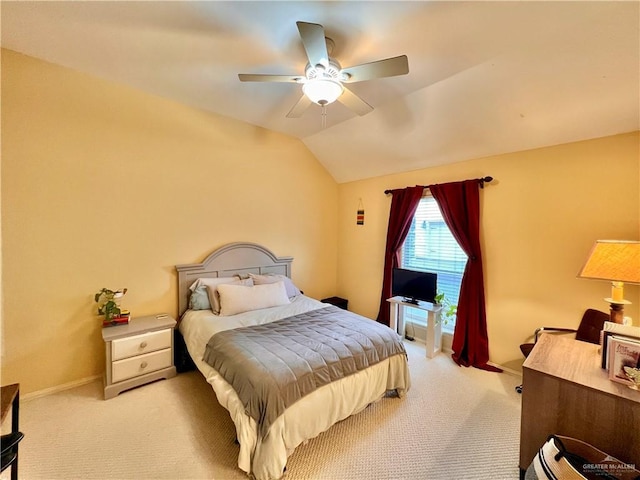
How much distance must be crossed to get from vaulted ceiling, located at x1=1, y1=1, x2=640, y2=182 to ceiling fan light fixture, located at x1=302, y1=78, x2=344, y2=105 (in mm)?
397

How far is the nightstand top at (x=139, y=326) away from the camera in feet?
7.66

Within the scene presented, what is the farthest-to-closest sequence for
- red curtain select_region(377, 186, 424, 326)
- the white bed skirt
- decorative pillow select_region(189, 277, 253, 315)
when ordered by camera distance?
red curtain select_region(377, 186, 424, 326), decorative pillow select_region(189, 277, 253, 315), the white bed skirt

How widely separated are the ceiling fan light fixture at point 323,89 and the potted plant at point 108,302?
2.54 meters

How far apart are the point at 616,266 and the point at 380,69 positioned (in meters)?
1.89

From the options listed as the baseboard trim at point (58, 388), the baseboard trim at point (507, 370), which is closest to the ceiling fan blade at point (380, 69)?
the baseboard trim at point (507, 370)

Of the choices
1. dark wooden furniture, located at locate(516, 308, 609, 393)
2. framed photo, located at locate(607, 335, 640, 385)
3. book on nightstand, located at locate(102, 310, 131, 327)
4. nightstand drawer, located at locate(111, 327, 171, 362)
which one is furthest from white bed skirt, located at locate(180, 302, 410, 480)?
dark wooden furniture, located at locate(516, 308, 609, 393)

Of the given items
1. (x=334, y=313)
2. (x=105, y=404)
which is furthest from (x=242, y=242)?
(x=105, y=404)

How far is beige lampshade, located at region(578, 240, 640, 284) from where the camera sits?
1.57 metres

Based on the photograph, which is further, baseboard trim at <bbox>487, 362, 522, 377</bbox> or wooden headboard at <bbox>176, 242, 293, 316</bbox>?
wooden headboard at <bbox>176, 242, 293, 316</bbox>

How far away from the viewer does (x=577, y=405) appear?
54.4 inches

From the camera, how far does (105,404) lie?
2.23 m

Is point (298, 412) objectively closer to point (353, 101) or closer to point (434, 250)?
point (353, 101)

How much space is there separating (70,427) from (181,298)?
129 cm

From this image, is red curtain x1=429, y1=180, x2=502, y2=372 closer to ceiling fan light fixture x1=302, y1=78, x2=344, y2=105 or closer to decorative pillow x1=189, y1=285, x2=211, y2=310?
ceiling fan light fixture x1=302, y1=78, x2=344, y2=105
